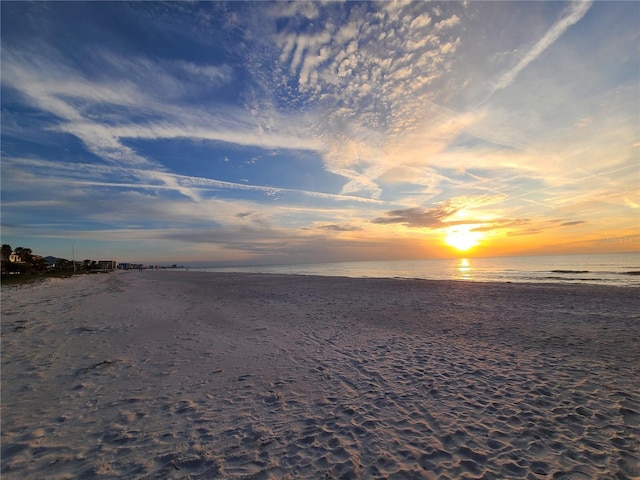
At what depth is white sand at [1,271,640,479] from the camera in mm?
4660

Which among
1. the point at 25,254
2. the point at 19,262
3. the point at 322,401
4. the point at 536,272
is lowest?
the point at 322,401

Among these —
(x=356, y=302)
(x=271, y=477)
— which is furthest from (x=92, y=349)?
(x=356, y=302)

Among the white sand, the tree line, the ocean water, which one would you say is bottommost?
the white sand

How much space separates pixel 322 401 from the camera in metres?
6.80

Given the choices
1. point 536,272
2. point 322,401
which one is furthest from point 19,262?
point 536,272

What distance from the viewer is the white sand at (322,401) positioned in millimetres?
4660

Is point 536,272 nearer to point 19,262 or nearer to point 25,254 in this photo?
point 19,262

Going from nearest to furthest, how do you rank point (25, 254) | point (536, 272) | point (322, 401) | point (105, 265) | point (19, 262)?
point (322, 401), point (536, 272), point (19, 262), point (25, 254), point (105, 265)

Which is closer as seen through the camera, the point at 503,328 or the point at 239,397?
the point at 239,397

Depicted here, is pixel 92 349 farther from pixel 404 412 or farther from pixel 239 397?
pixel 404 412

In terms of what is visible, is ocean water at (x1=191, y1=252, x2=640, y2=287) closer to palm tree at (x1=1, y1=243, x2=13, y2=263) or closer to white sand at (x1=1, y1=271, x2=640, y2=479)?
white sand at (x1=1, y1=271, x2=640, y2=479)

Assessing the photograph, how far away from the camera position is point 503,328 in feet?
44.2

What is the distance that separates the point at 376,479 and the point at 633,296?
27440 millimetres

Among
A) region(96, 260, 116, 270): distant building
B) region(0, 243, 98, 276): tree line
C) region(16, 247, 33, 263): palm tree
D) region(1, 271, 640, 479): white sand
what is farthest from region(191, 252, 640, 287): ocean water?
region(96, 260, 116, 270): distant building
